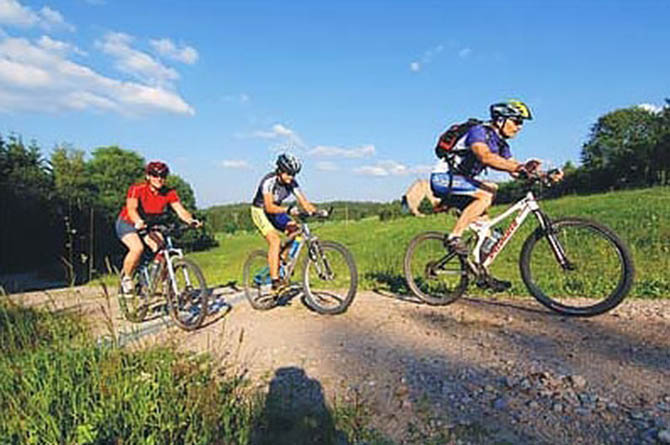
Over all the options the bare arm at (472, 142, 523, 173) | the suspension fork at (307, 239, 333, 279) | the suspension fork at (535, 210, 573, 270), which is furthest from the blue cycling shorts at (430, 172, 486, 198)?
the suspension fork at (307, 239, 333, 279)

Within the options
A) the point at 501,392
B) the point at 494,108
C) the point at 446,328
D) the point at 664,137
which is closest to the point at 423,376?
the point at 501,392

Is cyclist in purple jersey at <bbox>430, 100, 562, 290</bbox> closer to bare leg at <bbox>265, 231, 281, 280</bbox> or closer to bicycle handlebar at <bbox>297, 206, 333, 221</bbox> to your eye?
bicycle handlebar at <bbox>297, 206, 333, 221</bbox>

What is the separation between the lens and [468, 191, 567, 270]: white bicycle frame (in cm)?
516

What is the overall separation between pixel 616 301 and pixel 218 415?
155 inches

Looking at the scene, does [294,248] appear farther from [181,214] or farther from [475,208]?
[475,208]

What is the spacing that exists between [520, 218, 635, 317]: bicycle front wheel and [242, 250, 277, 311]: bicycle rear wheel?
10.9 feet

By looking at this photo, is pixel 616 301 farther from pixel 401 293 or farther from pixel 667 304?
pixel 401 293

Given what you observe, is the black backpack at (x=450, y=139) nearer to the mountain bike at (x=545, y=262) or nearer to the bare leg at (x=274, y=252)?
the mountain bike at (x=545, y=262)

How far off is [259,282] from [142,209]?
190 cm

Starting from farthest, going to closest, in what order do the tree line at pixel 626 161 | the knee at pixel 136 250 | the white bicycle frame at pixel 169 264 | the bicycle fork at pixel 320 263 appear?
the tree line at pixel 626 161, the knee at pixel 136 250, the bicycle fork at pixel 320 263, the white bicycle frame at pixel 169 264

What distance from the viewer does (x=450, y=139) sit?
558cm

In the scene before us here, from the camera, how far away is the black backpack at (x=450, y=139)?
551 centimetres

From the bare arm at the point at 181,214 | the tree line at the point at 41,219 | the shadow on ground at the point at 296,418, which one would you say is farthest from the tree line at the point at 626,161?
the shadow on ground at the point at 296,418

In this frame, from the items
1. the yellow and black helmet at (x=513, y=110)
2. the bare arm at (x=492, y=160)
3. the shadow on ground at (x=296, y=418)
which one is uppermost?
the yellow and black helmet at (x=513, y=110)
